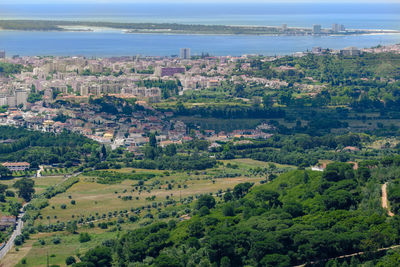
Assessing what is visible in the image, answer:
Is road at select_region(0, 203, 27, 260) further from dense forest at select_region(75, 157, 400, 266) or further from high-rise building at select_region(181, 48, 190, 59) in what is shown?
high-rise building at select_region(181, 48, 190, 59)

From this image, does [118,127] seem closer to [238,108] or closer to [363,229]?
[238,108]

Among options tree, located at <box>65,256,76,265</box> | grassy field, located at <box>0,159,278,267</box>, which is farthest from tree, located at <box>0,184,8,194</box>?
tree, located at <box>65,256,76,265</box>

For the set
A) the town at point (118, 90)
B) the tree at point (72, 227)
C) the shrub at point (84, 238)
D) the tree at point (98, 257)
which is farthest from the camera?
the town at point (118, 90)

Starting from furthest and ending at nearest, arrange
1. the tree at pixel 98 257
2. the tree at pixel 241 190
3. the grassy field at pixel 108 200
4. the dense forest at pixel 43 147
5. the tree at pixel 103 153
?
the tree at pixel 103 153
the dense forest at pixel 43 147
the tree at pixel 241 190
the grassy field at pixel 108 200
the tree at pixel 98 257

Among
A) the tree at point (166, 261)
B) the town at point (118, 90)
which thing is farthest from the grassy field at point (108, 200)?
the town at point (118, 90)

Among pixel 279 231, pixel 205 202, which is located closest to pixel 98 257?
pixel 279 231

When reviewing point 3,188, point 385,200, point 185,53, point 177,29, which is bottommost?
point 3,188

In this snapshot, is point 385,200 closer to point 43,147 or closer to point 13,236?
point 13,236

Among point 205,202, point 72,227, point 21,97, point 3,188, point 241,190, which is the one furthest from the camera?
point 21,97

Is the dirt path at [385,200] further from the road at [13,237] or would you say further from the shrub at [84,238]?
the road at [13,237]
